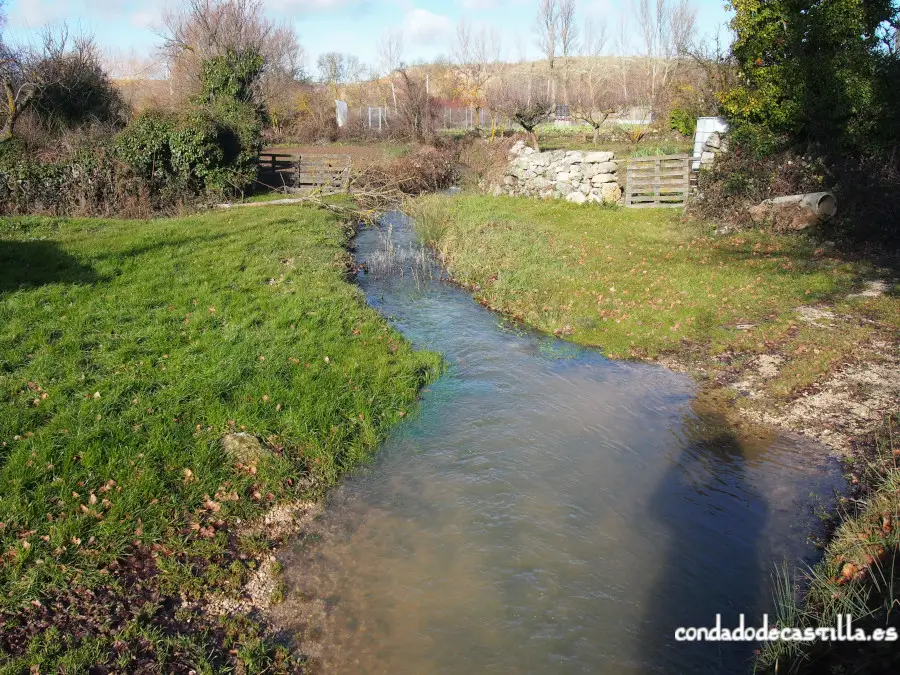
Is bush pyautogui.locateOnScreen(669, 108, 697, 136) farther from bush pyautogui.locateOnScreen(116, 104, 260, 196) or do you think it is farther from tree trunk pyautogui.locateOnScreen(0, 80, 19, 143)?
tree trunk pyautogui.locateOnScreen(0, 80, 19, 143)

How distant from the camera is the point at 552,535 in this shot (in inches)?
200

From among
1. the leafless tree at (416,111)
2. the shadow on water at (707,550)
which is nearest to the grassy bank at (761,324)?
the shadow on water at (707,550)

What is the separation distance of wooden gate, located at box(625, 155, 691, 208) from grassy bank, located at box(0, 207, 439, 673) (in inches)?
467

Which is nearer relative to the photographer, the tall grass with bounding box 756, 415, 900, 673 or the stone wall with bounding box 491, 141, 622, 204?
the tall grass with bounding box 756, 415, 900, 673

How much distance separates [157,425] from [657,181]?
1701 cm

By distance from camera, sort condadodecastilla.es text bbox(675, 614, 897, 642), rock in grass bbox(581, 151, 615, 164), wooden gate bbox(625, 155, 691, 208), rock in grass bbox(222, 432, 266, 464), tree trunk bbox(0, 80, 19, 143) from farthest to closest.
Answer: rock in grass bbox(581, 151, 615, 164)
wooden gate bbox(625, 155, 691, 208)
tree trunk bbox(0, 80, 19, 143)
rock in grass bbox(222, 432, 266, 464)
condadodecastilla.es text bbox(675, 614, 897, 642)

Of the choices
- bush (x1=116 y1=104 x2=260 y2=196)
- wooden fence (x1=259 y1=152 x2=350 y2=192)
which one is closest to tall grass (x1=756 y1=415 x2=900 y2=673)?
bush (x1=116 y1=104 x2=260 y2=196)

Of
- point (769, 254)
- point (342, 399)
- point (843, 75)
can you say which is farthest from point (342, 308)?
point (843, 75)

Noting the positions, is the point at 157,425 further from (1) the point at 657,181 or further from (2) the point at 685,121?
(2) the point at 685,121

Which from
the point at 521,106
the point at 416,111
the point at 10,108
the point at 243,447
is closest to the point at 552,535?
the point at 243,447

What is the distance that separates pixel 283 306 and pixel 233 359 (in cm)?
201

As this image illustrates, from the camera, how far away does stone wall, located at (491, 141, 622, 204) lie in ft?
63.1

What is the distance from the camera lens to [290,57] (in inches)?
1901

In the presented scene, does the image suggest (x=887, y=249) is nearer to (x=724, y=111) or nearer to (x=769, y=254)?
(x=769, y=254)
